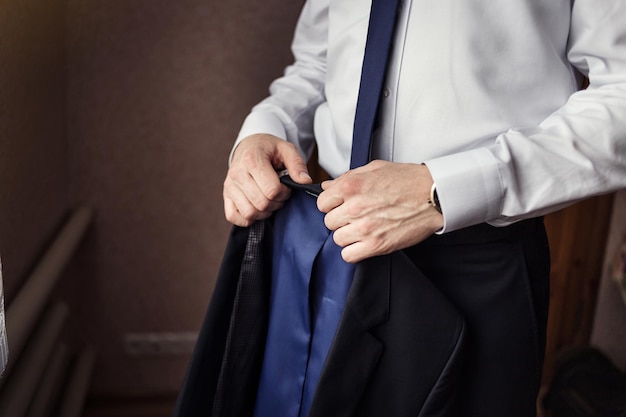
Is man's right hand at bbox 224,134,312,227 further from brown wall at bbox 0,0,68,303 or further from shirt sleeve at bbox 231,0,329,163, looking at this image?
brown wall at bbox 0,0,68,303

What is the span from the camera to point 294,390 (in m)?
1.01

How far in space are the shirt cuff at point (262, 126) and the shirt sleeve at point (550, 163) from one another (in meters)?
0.39

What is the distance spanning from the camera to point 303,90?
1.30 meters

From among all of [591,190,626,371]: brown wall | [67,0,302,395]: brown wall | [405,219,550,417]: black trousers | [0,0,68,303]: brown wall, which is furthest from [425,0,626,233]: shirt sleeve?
[591,190,626,371]: brown wall

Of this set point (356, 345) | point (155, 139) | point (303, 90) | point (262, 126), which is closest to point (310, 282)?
point (356, 345)

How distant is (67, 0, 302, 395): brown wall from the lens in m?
1.73

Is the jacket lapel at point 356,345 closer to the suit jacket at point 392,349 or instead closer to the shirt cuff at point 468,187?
the suit jacket at point 392,349

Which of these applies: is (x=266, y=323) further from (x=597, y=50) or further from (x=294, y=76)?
(x=597, y=50)

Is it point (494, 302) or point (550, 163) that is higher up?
point (550, 163)

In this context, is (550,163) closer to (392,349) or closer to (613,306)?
(392,349)

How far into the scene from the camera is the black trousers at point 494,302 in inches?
38.7

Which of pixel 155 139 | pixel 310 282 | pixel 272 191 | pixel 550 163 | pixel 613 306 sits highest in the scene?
pixel 550 163

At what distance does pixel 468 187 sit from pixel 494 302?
0.22 m

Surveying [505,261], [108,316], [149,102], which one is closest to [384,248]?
[505,261]
